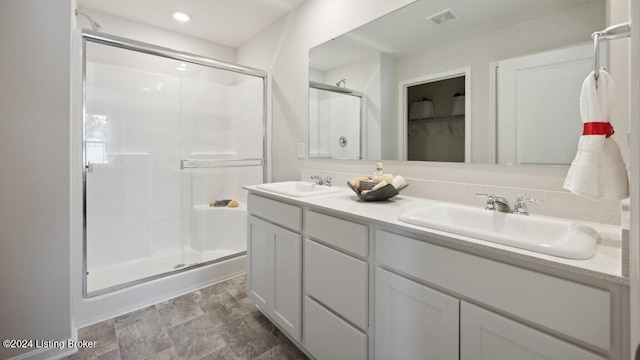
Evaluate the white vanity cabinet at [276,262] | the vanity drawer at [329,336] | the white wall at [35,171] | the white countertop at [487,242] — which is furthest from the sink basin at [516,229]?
the white wall at [35,171]

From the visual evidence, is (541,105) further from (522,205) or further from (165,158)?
(165,158)

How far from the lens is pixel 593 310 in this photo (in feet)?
2.13

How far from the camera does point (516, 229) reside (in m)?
1.07

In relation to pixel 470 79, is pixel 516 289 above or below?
below

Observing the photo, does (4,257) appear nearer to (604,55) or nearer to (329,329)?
(329,329)

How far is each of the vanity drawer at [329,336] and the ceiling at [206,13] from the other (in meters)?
2.33

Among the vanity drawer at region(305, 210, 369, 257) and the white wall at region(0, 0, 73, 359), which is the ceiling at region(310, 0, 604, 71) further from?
the white wall at region(0, 0, 73, 359)

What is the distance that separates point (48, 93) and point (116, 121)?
1.02 m

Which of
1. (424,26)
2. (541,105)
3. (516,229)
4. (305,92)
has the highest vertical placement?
(424,26)

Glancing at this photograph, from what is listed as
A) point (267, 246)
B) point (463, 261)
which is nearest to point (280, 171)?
point (267, 246)

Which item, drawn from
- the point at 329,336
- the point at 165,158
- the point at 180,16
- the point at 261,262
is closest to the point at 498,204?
the point at 329,336

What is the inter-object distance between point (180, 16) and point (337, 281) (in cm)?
268

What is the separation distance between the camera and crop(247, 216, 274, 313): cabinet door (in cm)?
168

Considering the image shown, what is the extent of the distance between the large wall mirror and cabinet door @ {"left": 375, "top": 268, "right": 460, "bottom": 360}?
74 centimetres
